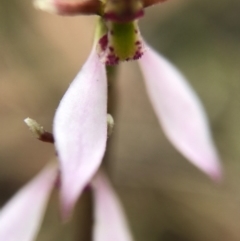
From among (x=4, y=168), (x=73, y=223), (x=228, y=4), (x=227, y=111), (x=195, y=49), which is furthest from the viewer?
(x=228, y=4)

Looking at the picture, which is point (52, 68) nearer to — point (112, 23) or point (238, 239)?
point (238, 239)

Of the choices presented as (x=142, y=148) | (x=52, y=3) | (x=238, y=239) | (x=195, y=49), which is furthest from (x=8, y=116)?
(x=52, y=3)

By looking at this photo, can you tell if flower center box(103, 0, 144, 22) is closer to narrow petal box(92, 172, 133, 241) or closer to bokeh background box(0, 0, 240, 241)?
narrow petal box(92, 172, 133, 241)

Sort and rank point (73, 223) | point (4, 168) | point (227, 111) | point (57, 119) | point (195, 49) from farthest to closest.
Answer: point (195, 49), point (227, 111), point (4, 168), point (73, 223), point (57, 119)

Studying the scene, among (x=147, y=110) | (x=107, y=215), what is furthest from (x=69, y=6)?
(x=147, y=110)

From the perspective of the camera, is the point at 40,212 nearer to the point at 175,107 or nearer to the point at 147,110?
the point at 175,107

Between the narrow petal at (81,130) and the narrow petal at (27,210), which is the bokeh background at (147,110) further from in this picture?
the narrow petal at (81,130)

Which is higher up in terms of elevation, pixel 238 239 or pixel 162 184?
pixel 162 184
